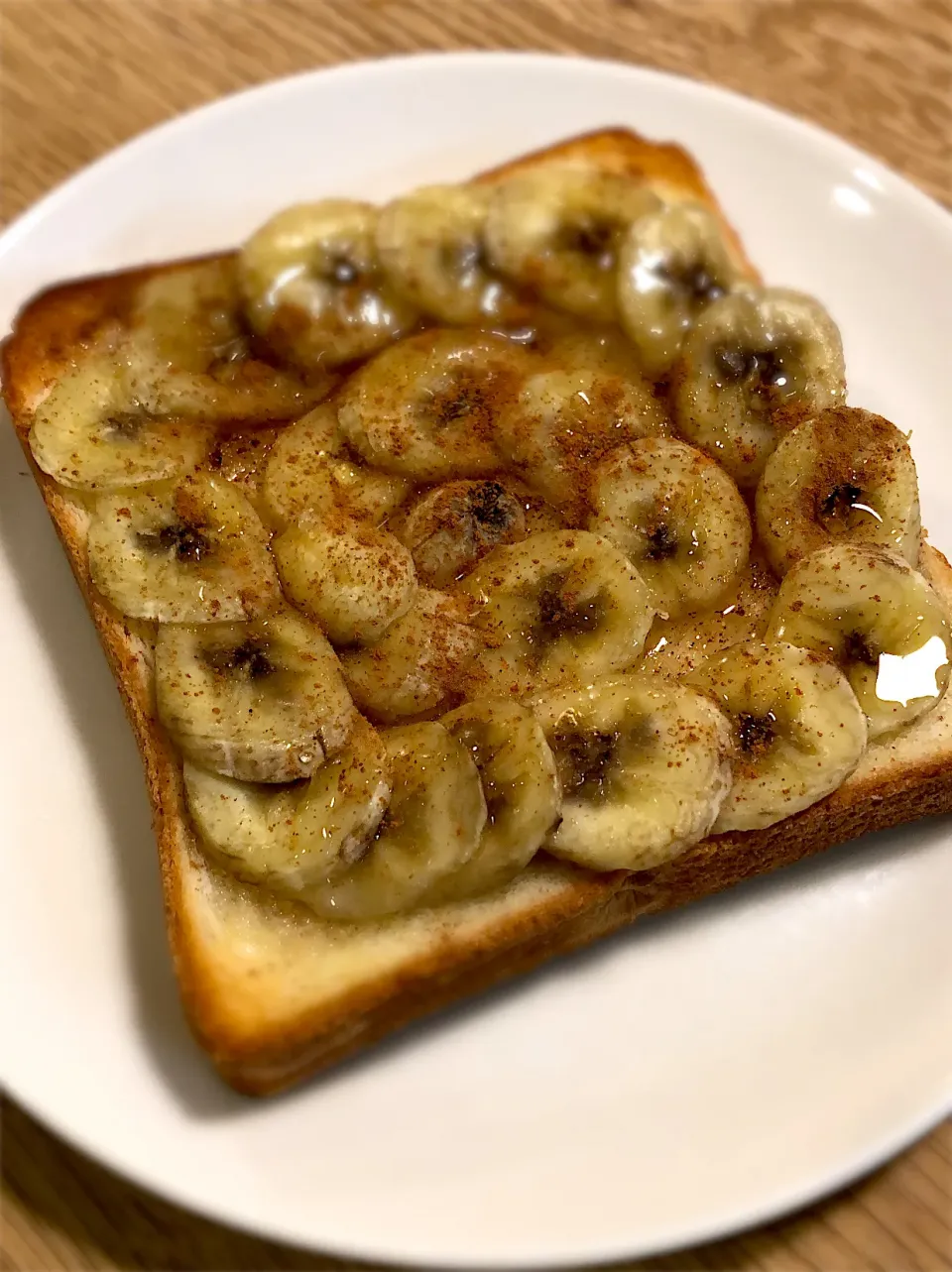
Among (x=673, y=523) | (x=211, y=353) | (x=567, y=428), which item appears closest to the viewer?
(x=673, y=523)

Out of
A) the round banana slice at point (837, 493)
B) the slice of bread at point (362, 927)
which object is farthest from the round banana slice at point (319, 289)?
the round banana slice at point (837, 493)

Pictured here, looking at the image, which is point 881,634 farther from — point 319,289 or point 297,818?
point 319,289

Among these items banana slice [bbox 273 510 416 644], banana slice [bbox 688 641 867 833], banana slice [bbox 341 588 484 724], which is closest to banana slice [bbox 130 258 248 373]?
banana slice [bbox 273 510 416 644]

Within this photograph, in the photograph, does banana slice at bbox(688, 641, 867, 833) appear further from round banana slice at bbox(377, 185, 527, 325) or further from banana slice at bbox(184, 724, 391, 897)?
round banana slice at bbox(377, 185, 527, 325)

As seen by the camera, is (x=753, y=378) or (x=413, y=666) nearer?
(x=413, y=666)

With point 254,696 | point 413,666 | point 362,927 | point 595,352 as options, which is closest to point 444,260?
point 595,352

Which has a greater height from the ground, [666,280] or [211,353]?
[666,280]

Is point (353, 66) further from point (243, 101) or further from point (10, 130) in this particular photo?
point (10, 130)
